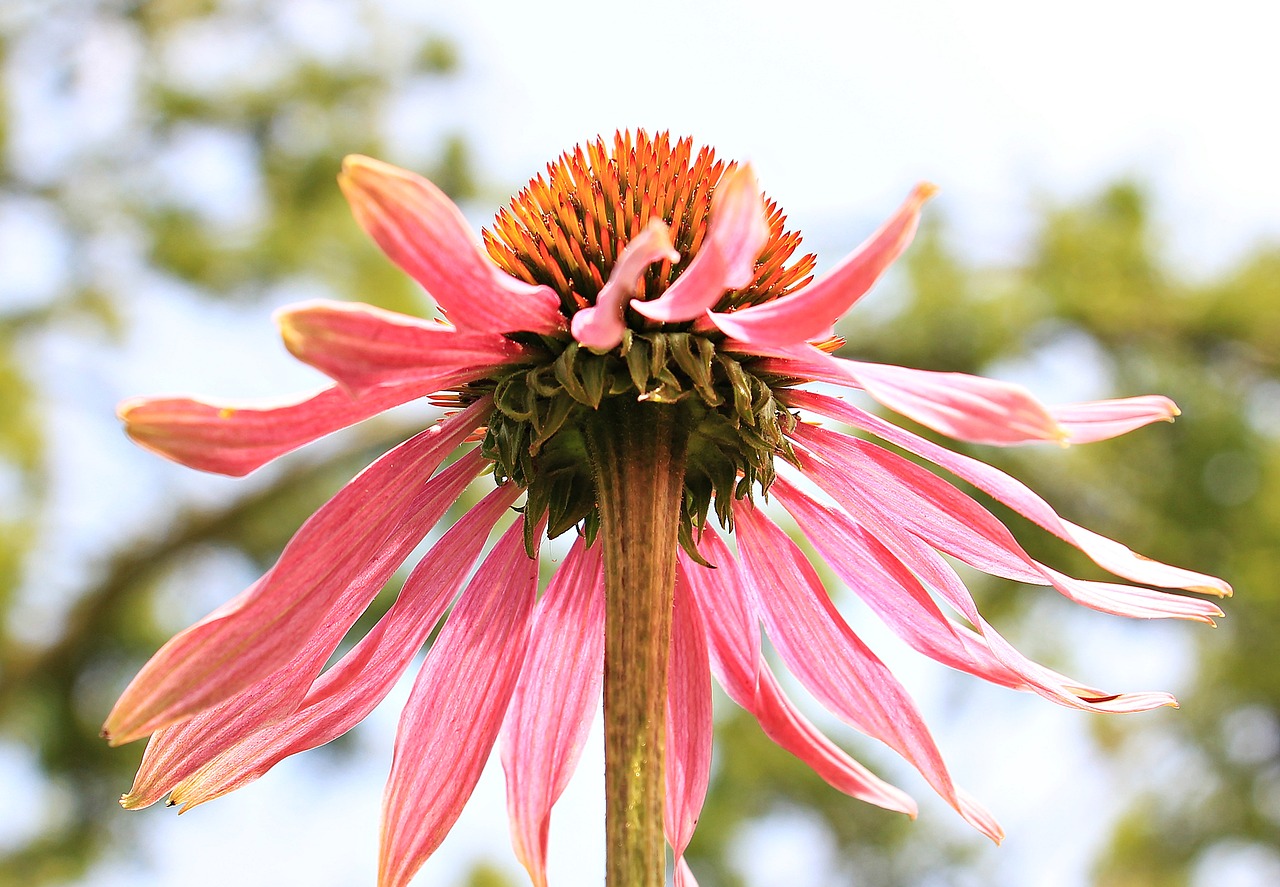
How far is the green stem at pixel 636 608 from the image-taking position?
374 mm

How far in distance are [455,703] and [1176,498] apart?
3372 millimetres

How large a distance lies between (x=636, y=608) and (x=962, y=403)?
0.14m

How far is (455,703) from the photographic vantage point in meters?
0.57

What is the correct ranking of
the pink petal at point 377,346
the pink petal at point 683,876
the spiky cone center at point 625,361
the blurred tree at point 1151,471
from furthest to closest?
1. the blurred tree at point 1151,471
2. the pink petal at point 683,876
3. the spiky cone center at point 625,361
4. the pink petal at point 377,346

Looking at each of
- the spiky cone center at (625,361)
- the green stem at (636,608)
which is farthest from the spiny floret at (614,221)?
the green stem at (636,608)

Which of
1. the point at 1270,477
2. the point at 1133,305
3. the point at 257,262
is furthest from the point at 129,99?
the point at 1270,477

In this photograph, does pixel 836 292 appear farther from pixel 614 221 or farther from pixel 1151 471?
pixel 1151 471

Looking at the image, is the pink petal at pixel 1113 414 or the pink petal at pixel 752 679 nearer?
the pink petal at pixel 1113 414

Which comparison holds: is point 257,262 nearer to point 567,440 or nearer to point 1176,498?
point 1176,498

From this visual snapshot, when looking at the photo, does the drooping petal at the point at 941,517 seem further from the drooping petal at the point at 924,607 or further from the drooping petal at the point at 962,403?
the drooping petal at the point at 962,403

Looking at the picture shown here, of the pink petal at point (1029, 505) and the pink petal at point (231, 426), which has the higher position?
the pink petal at point (231, 426)

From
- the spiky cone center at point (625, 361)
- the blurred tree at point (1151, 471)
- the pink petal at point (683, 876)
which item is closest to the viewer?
the spiky cone center at point (625, 361)

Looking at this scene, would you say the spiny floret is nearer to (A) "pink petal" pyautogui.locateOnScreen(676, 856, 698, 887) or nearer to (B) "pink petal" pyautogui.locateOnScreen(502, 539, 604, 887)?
(B) "pink petal" pyautogui.locateOnScreen(502, 539, 604, 887)

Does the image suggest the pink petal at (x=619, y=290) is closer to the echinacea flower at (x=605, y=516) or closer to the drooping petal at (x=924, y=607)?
the echinacea flower at (x=605, y=516)
